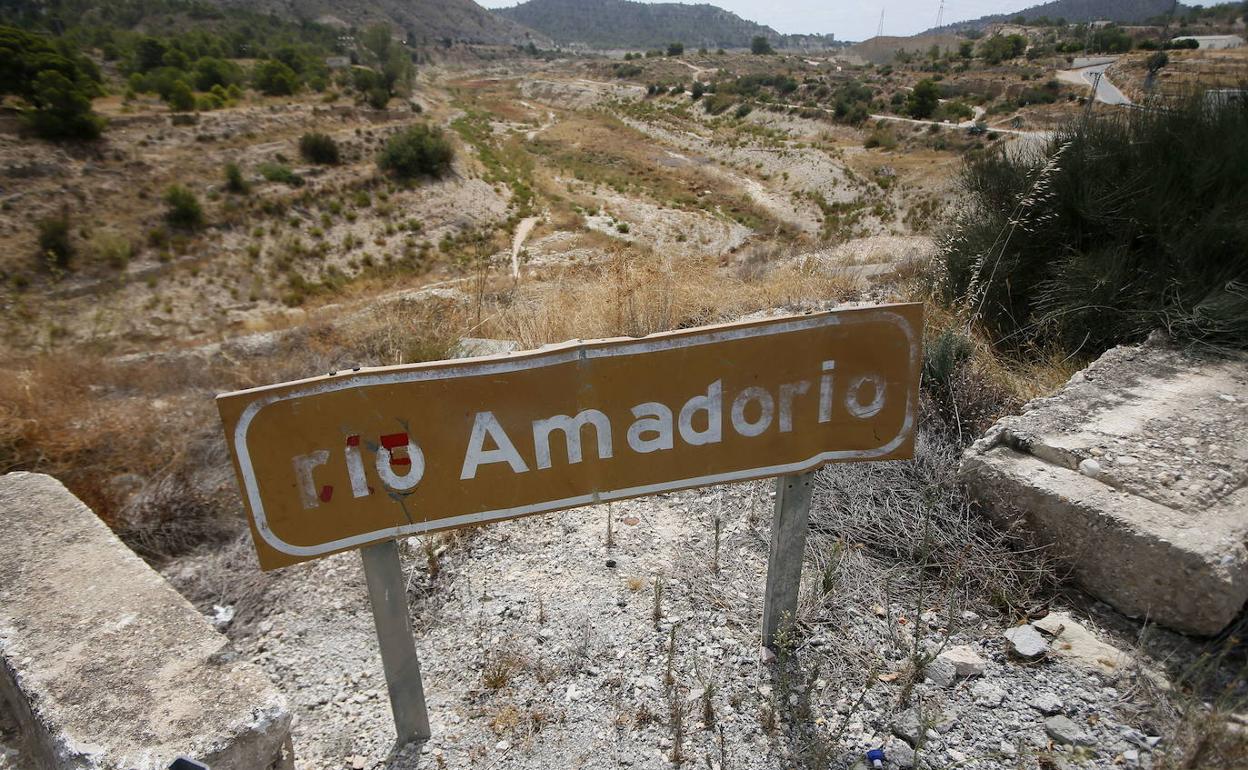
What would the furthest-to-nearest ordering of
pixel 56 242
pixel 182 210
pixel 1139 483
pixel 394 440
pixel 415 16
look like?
pixel 415 16, pixel 182 210, pixel 56 242, pixel 1139 483, pixel 394 440

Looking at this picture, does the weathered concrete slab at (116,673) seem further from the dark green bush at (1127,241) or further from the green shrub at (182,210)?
the green shrub at (182,210)

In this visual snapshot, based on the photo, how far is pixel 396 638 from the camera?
1.82m

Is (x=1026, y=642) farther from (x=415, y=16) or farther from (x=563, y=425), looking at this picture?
(x=415, y=16)

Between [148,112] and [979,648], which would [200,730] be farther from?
[148,112]

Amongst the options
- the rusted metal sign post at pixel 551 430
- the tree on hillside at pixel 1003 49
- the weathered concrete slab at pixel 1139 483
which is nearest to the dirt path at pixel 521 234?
the weathered concrete slab at pixel 1139 483

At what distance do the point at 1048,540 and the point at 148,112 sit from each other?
34.2m

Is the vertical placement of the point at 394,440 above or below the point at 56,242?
above

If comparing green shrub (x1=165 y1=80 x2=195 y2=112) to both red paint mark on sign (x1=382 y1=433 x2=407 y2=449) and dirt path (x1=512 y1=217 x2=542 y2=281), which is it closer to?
dirt path (x1=512 y1=217 x2=542 y2=281)

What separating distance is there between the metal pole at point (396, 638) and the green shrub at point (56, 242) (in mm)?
23059

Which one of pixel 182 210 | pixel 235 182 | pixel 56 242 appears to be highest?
pixel 235 182

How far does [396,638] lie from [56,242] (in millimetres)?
23960

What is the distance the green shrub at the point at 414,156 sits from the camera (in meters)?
28.2

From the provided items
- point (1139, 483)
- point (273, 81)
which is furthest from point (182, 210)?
point (1139, 483)

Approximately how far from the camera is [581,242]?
74.9 ft
